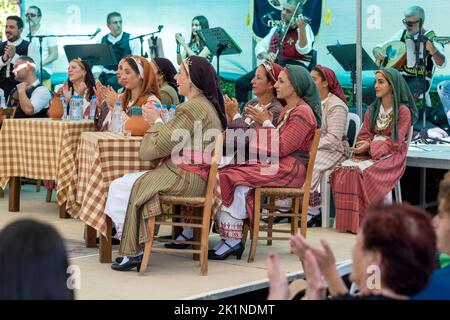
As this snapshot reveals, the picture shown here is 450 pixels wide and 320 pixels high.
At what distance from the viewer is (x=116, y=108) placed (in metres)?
5.99

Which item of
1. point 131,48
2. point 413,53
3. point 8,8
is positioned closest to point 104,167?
point 413,53

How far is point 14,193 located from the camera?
23.6 feet

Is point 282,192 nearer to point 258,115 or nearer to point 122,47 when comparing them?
point 258,115

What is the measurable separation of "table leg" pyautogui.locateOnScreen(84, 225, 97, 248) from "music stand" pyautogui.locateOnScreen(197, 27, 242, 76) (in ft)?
10.7

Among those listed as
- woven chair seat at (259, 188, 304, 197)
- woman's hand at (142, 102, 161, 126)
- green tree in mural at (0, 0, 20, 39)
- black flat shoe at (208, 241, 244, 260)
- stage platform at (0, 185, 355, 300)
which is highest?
green tree in mural at (0, 0, 20, 39)

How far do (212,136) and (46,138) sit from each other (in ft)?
6.26

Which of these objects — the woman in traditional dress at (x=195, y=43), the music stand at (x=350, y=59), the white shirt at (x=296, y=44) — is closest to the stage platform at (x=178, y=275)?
the music stand at (x=350, y=59)

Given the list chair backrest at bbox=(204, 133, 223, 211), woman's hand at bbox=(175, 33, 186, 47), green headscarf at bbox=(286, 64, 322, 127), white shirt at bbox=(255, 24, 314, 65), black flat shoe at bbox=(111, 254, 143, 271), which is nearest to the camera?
chair backrest at bbox=(204, 133, 223, 211)

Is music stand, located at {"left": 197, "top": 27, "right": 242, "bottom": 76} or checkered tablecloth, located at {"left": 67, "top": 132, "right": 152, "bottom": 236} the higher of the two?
music stand, located at {"left": 197, "top": 27, "right": 242, "bottom": 76}

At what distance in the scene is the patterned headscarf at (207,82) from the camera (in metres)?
5.32

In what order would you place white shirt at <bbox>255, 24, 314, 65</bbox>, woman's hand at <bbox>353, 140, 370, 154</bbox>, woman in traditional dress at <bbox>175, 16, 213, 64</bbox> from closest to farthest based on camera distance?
woman's hand at <bbox>353, 140, 370, 154</bbox> → white shirt at <bbox>255, 24, 314, 65</bbox> → woman in traditional dress at <bbox>175, 16, 213, 64</bbox>

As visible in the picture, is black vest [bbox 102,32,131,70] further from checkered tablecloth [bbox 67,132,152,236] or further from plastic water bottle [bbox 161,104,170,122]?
checkered tablecloth [bbox 67,132,152,236]

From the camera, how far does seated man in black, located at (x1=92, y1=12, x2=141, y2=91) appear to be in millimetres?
A: 10031

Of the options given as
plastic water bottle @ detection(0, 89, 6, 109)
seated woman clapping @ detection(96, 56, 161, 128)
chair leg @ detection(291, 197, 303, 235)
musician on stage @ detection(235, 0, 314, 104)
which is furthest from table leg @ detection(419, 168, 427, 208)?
plastic water bottle @ detection(0, 89, 6, 109)
